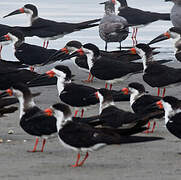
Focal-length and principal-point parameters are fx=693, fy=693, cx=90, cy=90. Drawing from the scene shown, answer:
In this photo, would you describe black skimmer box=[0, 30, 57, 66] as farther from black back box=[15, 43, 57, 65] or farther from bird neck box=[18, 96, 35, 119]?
bird neck box=[18, 96, 35, 119]

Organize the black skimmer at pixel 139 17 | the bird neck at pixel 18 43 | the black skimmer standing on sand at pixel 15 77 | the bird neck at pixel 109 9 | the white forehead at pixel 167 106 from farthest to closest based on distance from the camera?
1. the black skimmer at pixel 139 17
2. the bird neck at pixel 109 9
3. the bird neck at pixel 18 43
4. the black skimmer standing on sand at pixel 15 77
5. the white forehead at pixel 167 106

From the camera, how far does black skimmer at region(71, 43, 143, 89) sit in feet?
45.3

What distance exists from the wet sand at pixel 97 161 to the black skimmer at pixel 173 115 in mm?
231

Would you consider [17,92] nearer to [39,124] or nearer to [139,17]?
[39,124]

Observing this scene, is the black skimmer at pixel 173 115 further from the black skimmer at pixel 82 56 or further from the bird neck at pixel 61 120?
the black skimmer at pixel 82 56

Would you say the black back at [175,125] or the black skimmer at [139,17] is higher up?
the black back at [175,125]

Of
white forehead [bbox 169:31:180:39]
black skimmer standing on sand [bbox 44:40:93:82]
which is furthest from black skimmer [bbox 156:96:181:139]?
→ white forehead [bbox 169:31:180:39]

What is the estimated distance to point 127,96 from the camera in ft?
37.9

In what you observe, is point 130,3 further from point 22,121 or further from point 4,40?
point 22,121

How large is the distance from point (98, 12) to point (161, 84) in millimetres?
16477

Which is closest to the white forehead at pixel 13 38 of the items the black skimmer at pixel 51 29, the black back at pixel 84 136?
the black skimmer at pixel 51 29

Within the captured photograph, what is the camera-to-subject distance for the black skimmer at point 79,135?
25.8 feet

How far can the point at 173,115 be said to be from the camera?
29.5ft

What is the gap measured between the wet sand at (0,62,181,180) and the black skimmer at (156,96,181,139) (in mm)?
231
